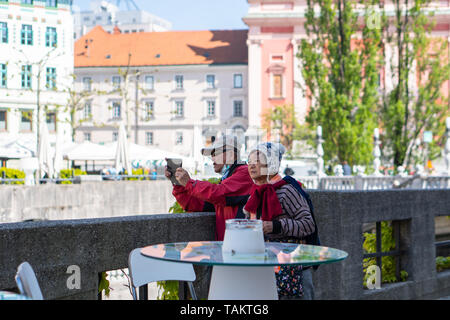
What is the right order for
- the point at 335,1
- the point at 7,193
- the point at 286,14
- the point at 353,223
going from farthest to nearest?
the point at 286,14 → the point at 335,1 → the point at 7,193 → the point at 353,223

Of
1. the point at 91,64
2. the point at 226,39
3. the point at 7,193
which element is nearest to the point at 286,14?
the point at 226,39

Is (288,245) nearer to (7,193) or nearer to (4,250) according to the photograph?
(4,250)

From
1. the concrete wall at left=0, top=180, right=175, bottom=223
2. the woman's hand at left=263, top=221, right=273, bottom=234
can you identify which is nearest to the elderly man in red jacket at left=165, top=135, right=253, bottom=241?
the woman's hand at left=263, top=221, right=273, bottom=234

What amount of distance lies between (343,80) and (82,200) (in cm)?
1873

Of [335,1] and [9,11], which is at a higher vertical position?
[335,1]

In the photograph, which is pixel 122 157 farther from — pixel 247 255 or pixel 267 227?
pixel 247 255

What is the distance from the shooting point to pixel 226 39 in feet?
276

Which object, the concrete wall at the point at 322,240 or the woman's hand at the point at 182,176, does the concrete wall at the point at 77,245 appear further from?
the woman's hand at the point at 182,176

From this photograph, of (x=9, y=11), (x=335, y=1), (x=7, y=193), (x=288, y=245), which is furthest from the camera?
(x=335, y=1)

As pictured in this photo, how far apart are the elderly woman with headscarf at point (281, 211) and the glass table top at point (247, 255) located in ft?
0.77

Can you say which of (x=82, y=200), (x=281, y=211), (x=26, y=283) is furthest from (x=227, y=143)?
(x=82, y=200)

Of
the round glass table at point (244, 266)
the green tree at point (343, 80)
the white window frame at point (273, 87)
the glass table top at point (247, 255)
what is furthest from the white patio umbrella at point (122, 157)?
the white window frame at point (273, 87)

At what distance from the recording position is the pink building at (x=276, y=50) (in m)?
68.8
